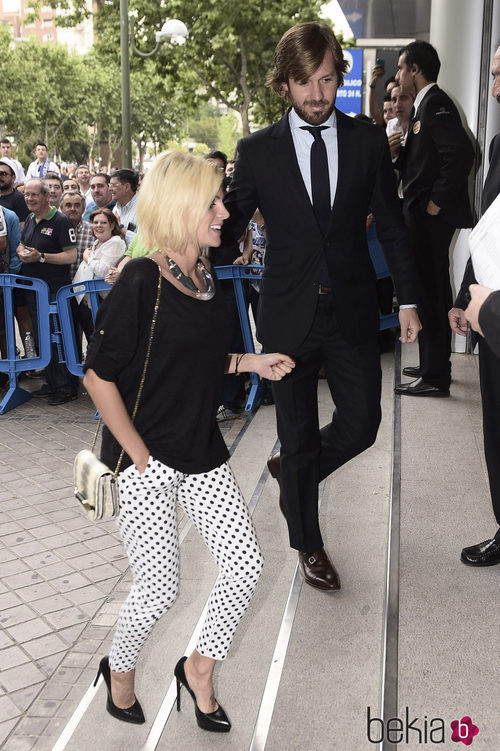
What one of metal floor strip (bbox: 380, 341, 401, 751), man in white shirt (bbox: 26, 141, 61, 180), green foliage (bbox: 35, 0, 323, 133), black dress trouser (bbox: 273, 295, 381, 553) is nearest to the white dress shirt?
black dress trouser (bbox: 273, 295, 381, 553)

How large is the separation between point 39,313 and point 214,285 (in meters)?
5.46

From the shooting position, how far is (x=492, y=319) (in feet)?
6.88

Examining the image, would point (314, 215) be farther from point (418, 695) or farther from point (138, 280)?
point (418, 695)

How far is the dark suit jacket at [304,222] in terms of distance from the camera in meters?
3.45

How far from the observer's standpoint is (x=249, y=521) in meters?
2.79

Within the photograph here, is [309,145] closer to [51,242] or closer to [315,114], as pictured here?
[315,114]

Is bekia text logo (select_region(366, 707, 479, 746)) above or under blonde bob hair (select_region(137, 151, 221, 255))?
under

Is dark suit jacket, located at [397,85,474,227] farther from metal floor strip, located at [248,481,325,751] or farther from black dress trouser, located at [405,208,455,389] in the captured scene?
metal floor strip, located at [248,481,325,751]

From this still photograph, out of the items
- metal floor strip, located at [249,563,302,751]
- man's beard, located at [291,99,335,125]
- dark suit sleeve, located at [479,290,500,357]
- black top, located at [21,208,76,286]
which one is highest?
man's beard, located at [291,99,335,125]

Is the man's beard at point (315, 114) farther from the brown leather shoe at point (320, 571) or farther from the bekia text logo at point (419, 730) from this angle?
the bekia text logo at point (419, 730)

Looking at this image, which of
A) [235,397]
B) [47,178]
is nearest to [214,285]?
[235,397]

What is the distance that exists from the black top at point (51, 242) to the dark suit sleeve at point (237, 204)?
5.30 meters

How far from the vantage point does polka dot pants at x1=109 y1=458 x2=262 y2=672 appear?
266 cm

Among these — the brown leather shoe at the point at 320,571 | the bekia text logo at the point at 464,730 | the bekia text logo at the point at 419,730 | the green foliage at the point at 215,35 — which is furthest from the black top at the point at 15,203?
the green foliage at the point at 215,35
